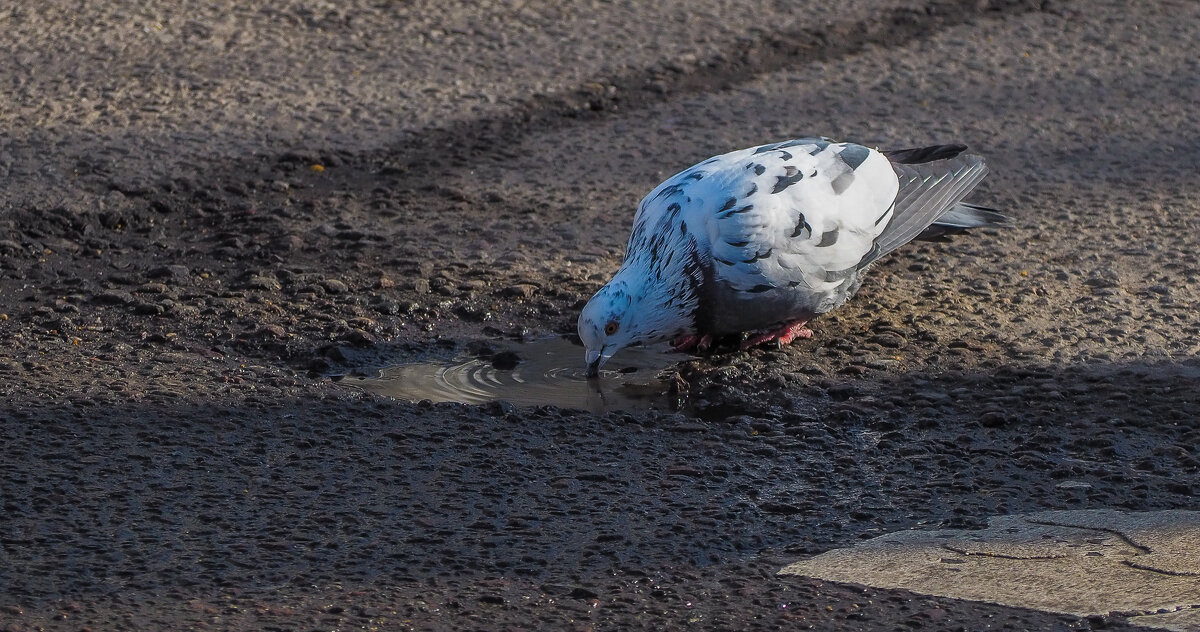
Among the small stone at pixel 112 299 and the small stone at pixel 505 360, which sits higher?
the small stone at pixel 505 360

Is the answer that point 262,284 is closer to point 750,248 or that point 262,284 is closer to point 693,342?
point 693,342

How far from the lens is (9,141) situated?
18.9 feet

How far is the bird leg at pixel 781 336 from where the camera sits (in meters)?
4.51

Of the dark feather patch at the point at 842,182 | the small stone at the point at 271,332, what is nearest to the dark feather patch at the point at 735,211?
the dark feather patch at the point at 842,182

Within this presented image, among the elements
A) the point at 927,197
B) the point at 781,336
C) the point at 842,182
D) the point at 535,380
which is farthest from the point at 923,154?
the point at 535,380

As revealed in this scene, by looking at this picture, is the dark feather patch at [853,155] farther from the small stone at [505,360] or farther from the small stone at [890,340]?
the small stone at [505,360]

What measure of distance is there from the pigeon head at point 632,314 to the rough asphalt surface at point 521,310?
0.23 meters

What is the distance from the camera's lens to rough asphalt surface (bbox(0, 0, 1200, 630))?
10.9 feet

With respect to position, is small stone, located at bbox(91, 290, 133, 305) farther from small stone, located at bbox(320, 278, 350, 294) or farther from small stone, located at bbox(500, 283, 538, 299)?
small stone, located at bbox(500, 283, 538, 299)

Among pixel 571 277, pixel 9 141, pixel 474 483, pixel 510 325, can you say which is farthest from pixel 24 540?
pixel 9 141

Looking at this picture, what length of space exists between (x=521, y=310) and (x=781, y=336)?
84 cm

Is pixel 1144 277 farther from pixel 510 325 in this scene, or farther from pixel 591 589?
pixel 591 589

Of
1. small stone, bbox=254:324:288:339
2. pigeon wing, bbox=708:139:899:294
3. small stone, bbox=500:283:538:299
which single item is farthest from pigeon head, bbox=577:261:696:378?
small stone, bbox=254:324:288:339

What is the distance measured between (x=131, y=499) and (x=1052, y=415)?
2.42 meters
